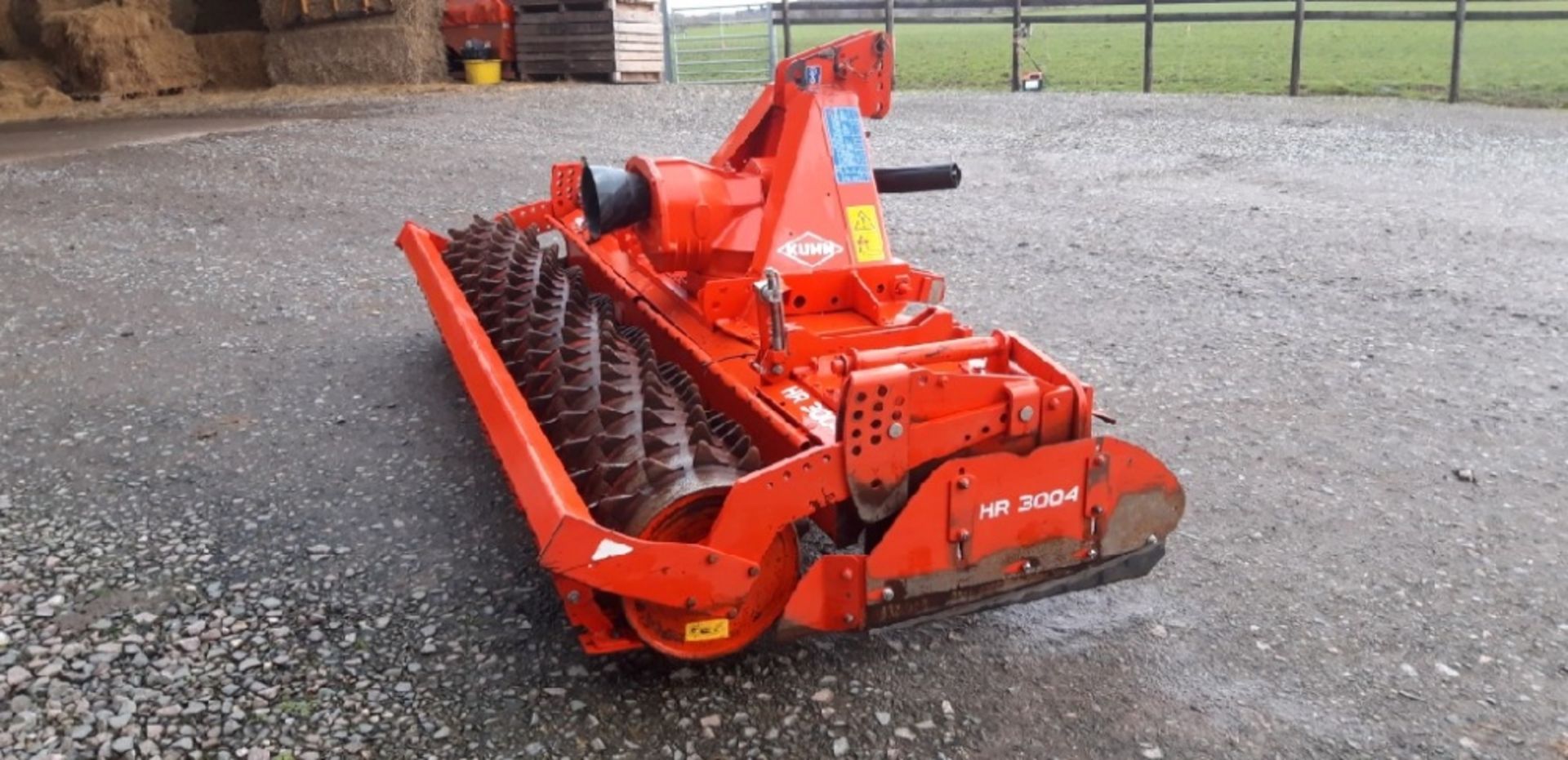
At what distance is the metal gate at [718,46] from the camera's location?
715 inches

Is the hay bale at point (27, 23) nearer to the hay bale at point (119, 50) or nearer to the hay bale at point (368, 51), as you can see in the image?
the hay bale at point (119, 50)

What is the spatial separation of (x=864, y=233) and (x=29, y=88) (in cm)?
1485

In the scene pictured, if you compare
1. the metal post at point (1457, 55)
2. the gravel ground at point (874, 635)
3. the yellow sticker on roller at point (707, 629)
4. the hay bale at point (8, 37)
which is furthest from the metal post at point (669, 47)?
the yellow sticker on roller at point (707, 629)

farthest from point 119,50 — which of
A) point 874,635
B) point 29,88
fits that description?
point 874,635

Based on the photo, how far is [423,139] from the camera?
1118 centimetres

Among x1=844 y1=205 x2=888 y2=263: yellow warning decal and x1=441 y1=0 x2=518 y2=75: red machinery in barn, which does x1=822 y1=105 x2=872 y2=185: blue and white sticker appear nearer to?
x1=844 y1=205 x2=888 y2=263: yellow warning decal

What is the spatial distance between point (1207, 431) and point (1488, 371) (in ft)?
5.04

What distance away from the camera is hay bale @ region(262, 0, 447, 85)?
603 inches

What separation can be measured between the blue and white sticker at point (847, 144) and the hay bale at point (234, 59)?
47.2 ft

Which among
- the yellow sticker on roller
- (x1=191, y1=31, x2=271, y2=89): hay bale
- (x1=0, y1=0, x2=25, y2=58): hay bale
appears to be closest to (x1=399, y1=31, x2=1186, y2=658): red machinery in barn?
the yellow sticker on roller

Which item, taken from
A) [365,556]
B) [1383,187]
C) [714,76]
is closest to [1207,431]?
[365,556]

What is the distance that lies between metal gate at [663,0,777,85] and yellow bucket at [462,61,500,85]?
303 centimetres

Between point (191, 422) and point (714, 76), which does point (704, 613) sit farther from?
point (714, 76)

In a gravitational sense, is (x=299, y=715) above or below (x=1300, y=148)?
below
